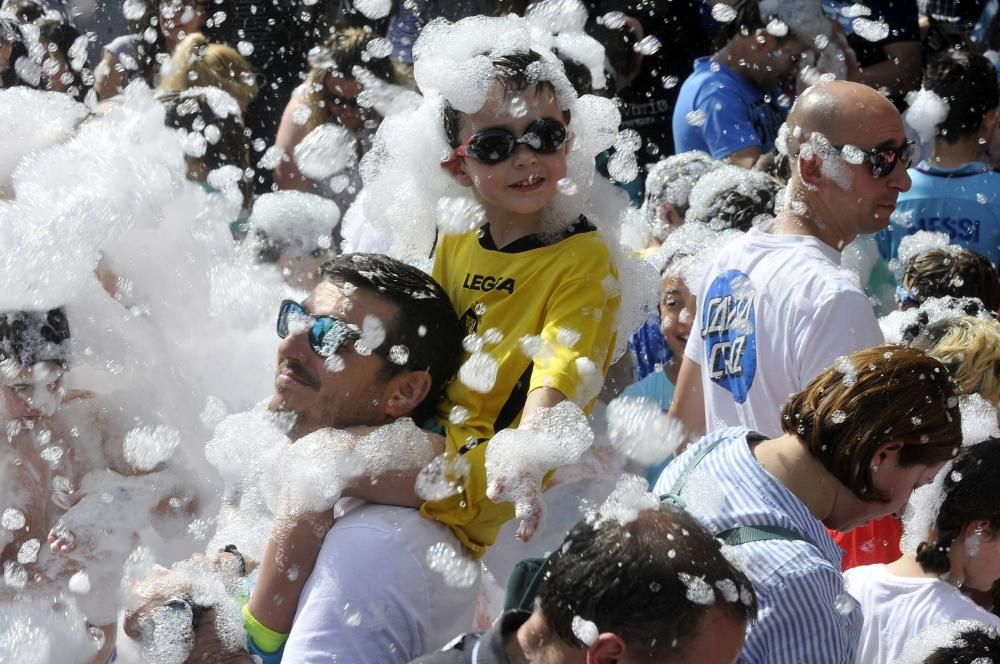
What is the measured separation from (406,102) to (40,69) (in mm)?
3232

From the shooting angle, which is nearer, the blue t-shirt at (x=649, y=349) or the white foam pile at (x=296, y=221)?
the blue t-shirt at (x=649, y=349)

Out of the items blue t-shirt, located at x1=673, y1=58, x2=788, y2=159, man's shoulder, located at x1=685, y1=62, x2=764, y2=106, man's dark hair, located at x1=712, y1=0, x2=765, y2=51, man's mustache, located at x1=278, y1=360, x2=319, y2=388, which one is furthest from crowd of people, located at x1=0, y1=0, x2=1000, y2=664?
man's dark hair, located at x1=712, y1=0, x2=765, y2=51

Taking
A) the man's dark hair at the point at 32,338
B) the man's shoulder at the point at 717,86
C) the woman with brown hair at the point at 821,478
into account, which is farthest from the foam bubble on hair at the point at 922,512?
the man's shoulder at the point at 717,86

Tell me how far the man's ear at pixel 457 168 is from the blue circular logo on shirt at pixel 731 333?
2.34ft

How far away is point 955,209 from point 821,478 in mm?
2326

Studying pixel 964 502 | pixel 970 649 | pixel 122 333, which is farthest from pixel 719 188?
pixel 970 649

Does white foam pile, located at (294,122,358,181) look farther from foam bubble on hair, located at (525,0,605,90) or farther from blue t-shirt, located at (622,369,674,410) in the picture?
blue t-shirt, located at (622,369,674,410)

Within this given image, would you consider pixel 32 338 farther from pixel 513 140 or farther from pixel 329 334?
pixel 513 140

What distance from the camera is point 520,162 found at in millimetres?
2725

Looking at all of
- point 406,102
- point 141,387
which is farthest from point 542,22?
point 141,387

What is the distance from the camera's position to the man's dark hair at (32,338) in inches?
114

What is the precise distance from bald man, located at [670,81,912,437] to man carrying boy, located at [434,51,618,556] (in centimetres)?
47

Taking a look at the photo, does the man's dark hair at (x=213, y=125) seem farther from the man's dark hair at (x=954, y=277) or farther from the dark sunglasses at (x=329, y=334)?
the man's dark hair at (x=954, y=277)

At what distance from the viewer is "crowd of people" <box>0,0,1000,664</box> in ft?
7.35
